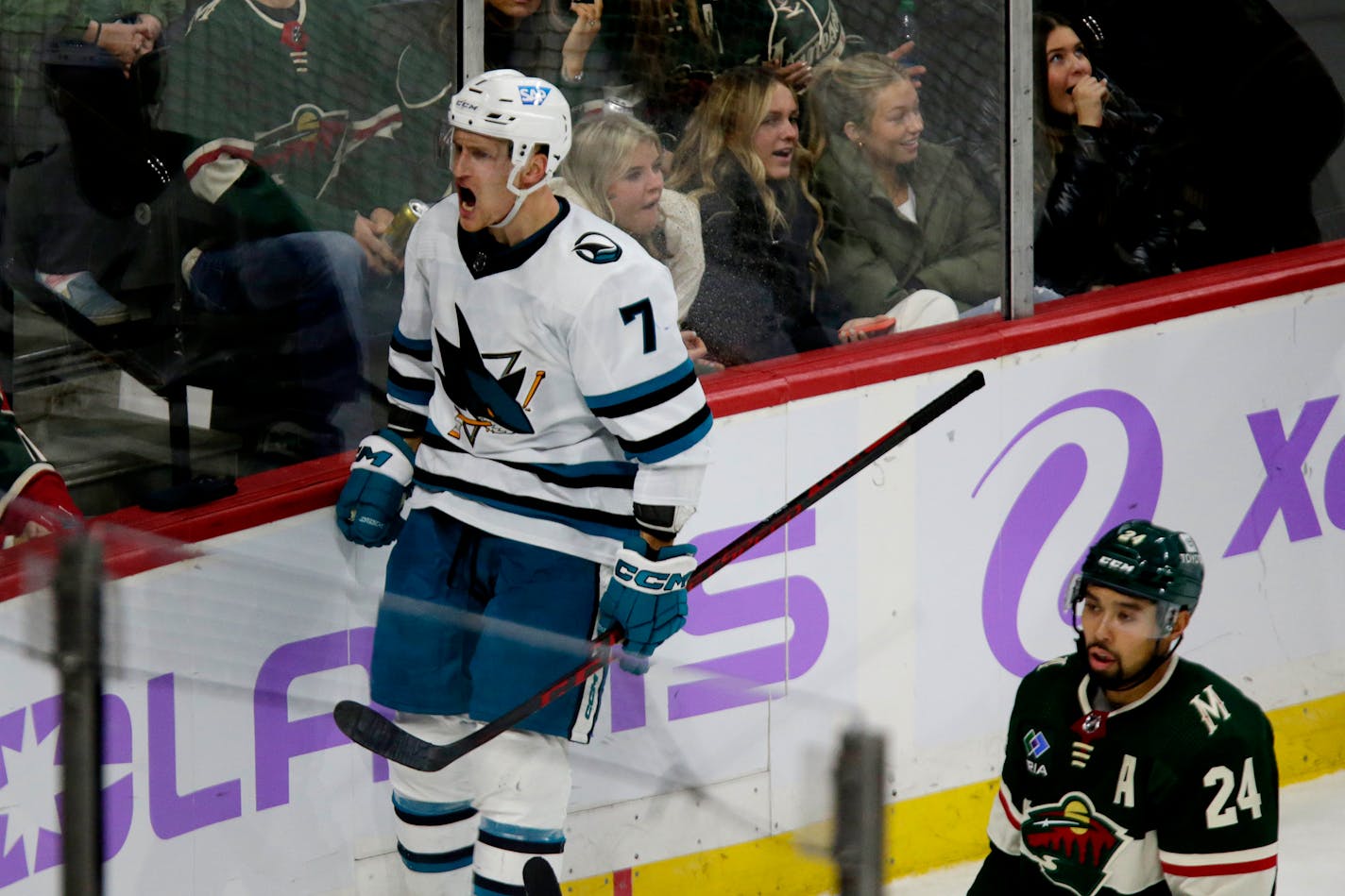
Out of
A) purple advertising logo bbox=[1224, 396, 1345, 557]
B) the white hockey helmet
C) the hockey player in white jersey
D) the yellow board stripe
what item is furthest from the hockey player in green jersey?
purple advertising logo bbox=[1224, 396, 1345, 557]

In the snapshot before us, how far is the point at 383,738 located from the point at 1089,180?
6.51ft

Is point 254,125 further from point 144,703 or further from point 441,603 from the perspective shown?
point 144,703

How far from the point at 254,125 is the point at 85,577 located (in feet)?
4.79

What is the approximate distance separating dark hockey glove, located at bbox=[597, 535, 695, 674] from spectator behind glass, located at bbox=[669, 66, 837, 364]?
29.4 inches

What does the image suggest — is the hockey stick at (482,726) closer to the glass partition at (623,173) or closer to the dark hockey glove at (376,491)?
the dark hockey glove at (376,491)

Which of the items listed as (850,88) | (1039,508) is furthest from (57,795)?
(1039,508)

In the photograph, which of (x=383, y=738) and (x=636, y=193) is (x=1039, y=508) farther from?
(x=383, y=738)

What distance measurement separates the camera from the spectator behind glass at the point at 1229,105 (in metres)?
3.76

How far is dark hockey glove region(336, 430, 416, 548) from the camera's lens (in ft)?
9.20

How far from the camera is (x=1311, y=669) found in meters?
4.06

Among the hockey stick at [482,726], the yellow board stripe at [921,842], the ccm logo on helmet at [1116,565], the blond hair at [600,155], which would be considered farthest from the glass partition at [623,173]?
the ccm logo on helmet at [1116,565]

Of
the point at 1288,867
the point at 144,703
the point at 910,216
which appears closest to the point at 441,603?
the point at 144,703

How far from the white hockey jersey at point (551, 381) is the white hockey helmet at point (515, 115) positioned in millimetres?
105

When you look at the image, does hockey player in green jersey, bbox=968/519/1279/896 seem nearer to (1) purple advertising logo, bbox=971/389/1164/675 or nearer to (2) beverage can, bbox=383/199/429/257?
(1) purple advertising logo, bbox=971/389/1164/675
